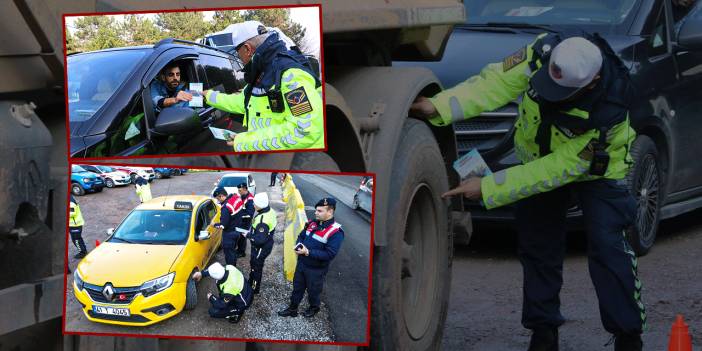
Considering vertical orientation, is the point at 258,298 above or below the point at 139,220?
below

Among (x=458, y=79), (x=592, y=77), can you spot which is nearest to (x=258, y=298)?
(x=592, y=77)

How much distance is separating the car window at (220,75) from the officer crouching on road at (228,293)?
51 cm

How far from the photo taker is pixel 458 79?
707 cm

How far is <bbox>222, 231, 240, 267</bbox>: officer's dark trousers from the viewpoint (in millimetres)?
2736


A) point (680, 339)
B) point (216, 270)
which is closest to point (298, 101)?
point (216, 270)

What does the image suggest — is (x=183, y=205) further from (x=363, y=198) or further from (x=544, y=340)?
(x=544, y=340)

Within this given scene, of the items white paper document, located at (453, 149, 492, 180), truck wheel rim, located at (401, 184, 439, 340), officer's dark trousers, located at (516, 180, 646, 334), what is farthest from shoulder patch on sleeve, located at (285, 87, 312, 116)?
officer's dark trousers, located at (516, 180, 646, 334)

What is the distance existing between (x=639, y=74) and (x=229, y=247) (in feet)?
16.7

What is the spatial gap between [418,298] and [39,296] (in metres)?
1.99

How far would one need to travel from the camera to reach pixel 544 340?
4.86 metres

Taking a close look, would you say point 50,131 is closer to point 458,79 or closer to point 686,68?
point 458,79

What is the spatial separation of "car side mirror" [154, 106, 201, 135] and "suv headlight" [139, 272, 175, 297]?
42 centimetres

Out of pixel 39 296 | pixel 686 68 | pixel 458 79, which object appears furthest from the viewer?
pixel 686 68

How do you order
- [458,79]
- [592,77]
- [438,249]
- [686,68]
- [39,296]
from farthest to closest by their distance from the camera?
[686,68] < [458,79] < [438,249] < [592,77] < [39,296]
